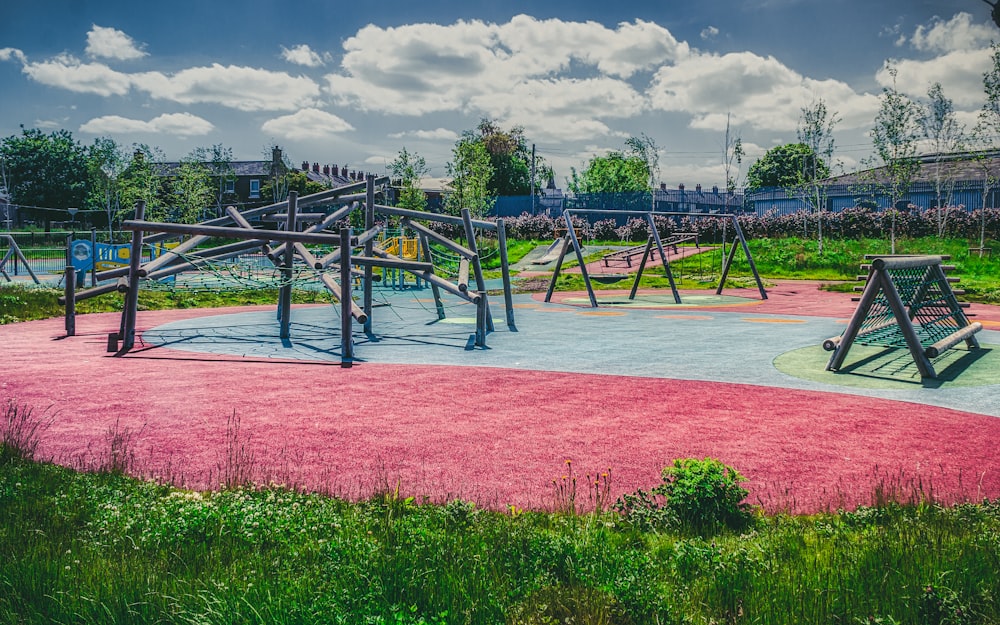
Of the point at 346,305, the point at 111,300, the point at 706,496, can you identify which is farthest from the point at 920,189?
the point at 706,496

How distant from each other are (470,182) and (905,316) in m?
42.1

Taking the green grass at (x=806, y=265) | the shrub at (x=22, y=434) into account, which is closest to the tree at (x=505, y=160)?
the green grass at (x=806, y=265)

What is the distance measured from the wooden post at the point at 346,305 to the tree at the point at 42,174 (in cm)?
6978

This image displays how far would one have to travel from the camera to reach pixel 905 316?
881 centimetres

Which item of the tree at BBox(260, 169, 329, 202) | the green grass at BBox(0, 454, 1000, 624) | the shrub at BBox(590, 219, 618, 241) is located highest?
the tree at BBox(260, 169, 329, 202)

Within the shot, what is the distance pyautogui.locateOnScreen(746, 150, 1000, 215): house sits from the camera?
122 feet

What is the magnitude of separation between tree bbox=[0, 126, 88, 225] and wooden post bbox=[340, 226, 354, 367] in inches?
2747

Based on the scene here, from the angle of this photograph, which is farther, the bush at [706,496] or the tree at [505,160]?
the tree at [505,160]

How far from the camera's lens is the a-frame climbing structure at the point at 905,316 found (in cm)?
888

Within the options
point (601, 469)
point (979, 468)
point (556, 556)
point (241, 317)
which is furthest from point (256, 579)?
point (241, 317)

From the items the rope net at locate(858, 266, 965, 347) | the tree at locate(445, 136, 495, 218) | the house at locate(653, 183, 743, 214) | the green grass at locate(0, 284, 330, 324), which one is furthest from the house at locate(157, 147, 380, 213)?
the rope net at locate(858, 266, 965, 347)

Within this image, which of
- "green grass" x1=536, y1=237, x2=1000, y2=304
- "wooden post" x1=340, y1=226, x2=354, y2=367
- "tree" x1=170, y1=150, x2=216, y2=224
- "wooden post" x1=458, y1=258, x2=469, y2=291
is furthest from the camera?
"tree" x1=170, y1=150, x2=216, y2=224

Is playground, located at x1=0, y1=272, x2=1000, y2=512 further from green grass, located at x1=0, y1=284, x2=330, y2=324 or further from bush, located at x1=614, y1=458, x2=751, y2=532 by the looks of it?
green grass, located at x1=0, y1=284, x2=330, y2=324

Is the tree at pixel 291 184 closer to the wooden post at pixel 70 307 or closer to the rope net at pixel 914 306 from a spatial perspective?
the wooden post at pixel 70 307
